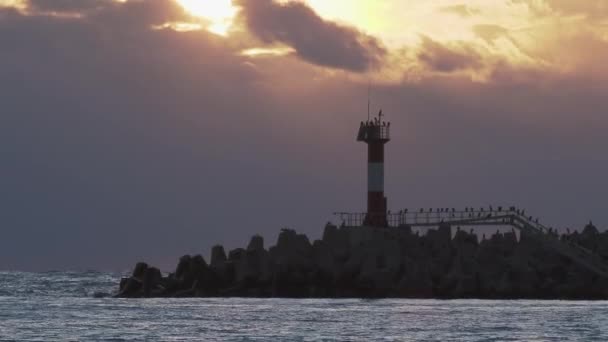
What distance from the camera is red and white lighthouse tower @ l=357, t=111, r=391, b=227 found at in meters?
73.9

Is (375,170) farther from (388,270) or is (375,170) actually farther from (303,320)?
(303,320)

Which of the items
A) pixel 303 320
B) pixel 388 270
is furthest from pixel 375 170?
pixel 303 320

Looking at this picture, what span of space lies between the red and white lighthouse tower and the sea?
9401 millimetres

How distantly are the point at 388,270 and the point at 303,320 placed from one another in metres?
14.3

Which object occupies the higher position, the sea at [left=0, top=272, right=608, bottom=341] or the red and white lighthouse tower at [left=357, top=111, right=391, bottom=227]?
the red and white lighthouse tower at [left=357, top=111, right=391, bottom=227]

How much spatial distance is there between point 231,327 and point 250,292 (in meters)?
18.3

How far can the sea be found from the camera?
4666cm

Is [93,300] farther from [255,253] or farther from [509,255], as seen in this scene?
[509,255]

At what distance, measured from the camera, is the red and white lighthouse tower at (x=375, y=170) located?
243ft

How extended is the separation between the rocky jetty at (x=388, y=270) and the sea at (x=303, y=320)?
5.30 feet

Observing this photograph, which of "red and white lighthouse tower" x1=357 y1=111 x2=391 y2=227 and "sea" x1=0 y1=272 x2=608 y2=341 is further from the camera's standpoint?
"red and white lighthouse tower" x1=357 y1=111 x2=391 y2=227

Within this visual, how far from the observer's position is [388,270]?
66.1 m

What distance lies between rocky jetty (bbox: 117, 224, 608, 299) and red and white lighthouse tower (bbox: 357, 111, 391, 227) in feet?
11.6

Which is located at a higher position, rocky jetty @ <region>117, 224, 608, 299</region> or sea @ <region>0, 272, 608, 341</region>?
rocky jetty @ <region>117, 224, 608, 299</region>
